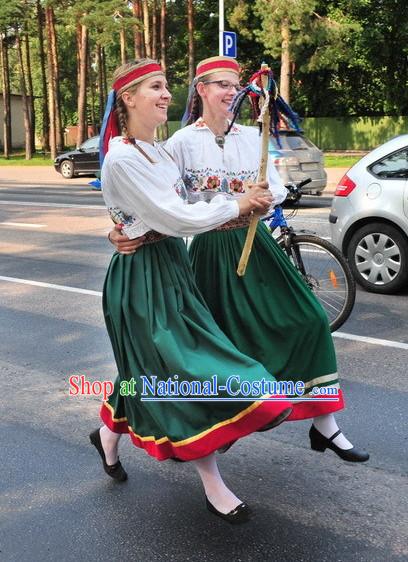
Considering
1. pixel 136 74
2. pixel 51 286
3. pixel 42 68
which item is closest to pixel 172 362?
pixel 136 74

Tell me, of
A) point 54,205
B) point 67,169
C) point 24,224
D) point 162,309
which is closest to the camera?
point 162,309

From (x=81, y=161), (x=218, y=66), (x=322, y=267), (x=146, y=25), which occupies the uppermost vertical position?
(x=146, y=25)

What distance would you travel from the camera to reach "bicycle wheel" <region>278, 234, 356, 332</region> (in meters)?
5.57

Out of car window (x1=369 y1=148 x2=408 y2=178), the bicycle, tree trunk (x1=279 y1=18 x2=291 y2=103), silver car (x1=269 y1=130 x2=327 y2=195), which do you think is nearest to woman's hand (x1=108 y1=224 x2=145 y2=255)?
the bicycle

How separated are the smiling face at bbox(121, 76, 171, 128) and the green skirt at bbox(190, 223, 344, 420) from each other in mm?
647

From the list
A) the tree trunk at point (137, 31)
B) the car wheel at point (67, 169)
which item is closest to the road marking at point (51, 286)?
the car wheel at point (67, 169)

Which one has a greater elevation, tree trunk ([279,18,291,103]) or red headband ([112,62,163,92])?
tree trunk ([279,18,291,103])

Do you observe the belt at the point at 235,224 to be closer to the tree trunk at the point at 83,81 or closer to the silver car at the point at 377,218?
the silver car at the point at 377,218

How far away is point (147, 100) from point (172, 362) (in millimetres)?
1027

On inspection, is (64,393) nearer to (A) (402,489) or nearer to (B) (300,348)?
(B) (300,348)

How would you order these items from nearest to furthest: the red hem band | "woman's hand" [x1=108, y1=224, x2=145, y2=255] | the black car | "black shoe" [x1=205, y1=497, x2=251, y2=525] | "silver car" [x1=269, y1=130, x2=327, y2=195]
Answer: "black shoe" [x1=205, y1=497, x2=251, y2=525] → "woman's hand" [x1=108, y1=224, x2=145, y2=255] → the red hem band → "silver car" [x1=269, y1=130, x2=327, y2=195] → the black car

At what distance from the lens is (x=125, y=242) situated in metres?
2.99

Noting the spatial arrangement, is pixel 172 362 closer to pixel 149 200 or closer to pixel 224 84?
pixel 149 200

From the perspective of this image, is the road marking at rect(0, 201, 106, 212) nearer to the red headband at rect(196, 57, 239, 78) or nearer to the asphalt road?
the asphalt road
